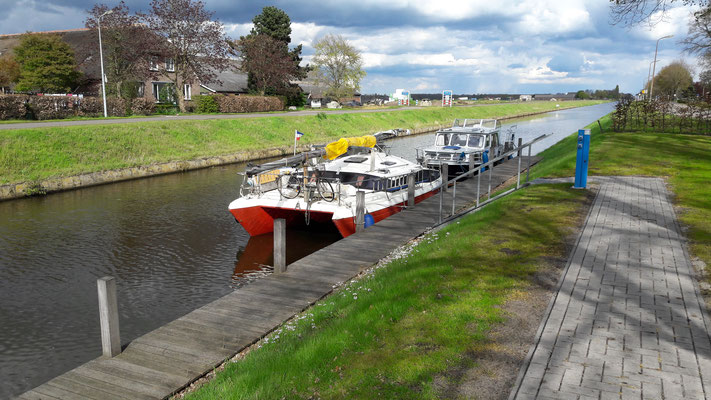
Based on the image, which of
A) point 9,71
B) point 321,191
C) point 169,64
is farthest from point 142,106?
point 321,191

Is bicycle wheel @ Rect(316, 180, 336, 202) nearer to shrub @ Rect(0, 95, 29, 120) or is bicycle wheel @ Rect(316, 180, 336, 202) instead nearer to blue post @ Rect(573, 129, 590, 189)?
blue post @ Rect(573, 129, 590, 189)

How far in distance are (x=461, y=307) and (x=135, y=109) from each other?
4034 cm

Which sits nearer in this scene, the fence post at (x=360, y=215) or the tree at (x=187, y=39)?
the fence post at (x=360, y=215)

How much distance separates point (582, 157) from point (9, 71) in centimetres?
4905

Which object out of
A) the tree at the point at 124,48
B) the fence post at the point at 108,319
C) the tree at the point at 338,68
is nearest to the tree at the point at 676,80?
the tree at the point at 338,68

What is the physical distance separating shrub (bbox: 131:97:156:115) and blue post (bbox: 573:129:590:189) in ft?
120

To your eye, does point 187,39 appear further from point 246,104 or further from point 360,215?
point 360,215

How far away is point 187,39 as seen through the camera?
47.8m

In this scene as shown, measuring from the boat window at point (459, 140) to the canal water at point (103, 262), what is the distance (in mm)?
10930

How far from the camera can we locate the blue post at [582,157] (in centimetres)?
1384

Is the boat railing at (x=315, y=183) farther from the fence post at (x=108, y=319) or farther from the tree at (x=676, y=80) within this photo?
the tree at (x=676, y=80)

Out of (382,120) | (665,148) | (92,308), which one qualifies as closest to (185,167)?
(92,308)

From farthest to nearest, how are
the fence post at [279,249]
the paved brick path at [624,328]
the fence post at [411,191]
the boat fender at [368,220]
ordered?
the fence post at [411,191]
the boat fender at [368,220]
the fence post at [279,249]
the paved brick path at [624,328]

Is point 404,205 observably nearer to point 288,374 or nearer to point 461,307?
point 461,307
